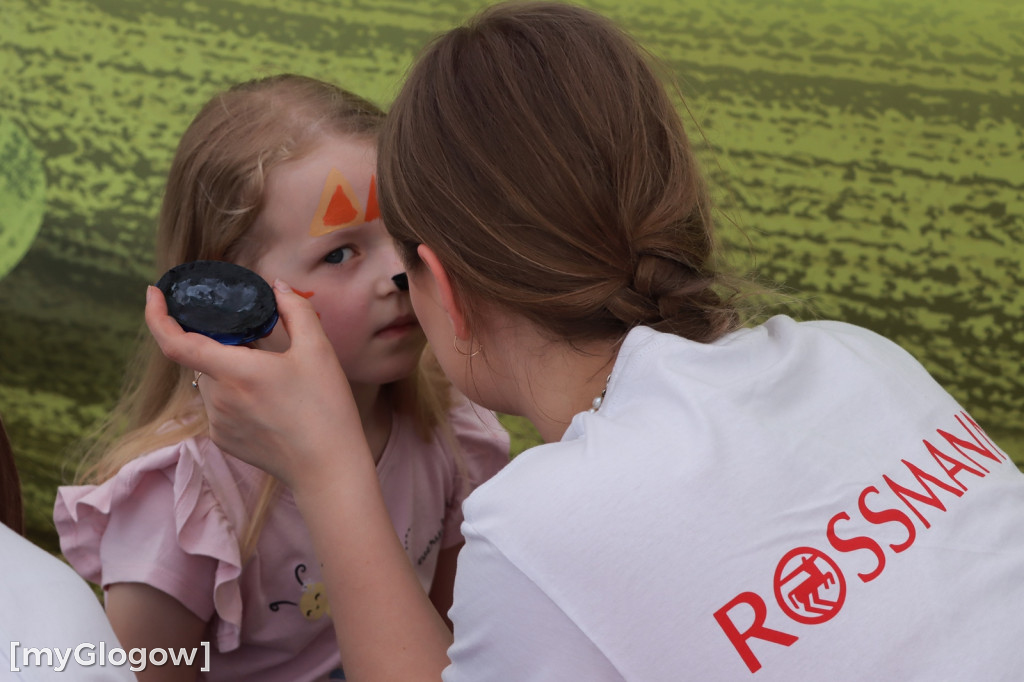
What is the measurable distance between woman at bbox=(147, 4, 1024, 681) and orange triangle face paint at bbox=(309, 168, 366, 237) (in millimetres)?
114

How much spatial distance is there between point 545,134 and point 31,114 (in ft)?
3.07

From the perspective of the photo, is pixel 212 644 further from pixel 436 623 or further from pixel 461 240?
pixel 461 240

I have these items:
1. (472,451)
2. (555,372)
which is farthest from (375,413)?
(555,372)

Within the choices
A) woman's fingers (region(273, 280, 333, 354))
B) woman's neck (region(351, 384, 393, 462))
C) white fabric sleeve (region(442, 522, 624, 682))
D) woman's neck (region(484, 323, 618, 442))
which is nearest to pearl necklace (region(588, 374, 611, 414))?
woman's neck (region(484, 323, 618, 442))

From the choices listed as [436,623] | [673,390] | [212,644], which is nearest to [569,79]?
[673,390]

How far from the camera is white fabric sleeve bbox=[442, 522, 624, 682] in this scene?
60cm

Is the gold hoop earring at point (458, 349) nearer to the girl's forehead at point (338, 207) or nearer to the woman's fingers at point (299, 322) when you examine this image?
the woman's fingers at point (299, 322)

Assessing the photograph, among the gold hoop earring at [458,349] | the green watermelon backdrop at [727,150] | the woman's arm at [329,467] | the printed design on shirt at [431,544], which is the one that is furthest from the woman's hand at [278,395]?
the green watermelon backdrop at [727,150]

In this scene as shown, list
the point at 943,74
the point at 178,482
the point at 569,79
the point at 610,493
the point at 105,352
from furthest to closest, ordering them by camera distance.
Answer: the point at 105,352 < the point at 943,74 < the point at 178,482 < the point at 569,79 < the point at 610,493

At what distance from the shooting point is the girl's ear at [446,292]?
0.75 meters

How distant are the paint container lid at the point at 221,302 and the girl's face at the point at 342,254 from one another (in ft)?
0.34

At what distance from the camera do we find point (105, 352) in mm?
1345

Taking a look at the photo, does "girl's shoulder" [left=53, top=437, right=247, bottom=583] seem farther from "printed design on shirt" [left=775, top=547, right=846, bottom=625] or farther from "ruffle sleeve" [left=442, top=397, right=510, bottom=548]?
"printed design on shirt" [left=775, top=547, right=846, bottom=625]

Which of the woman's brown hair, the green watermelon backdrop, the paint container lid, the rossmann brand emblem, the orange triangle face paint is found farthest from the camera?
the green watermelon backdrop
